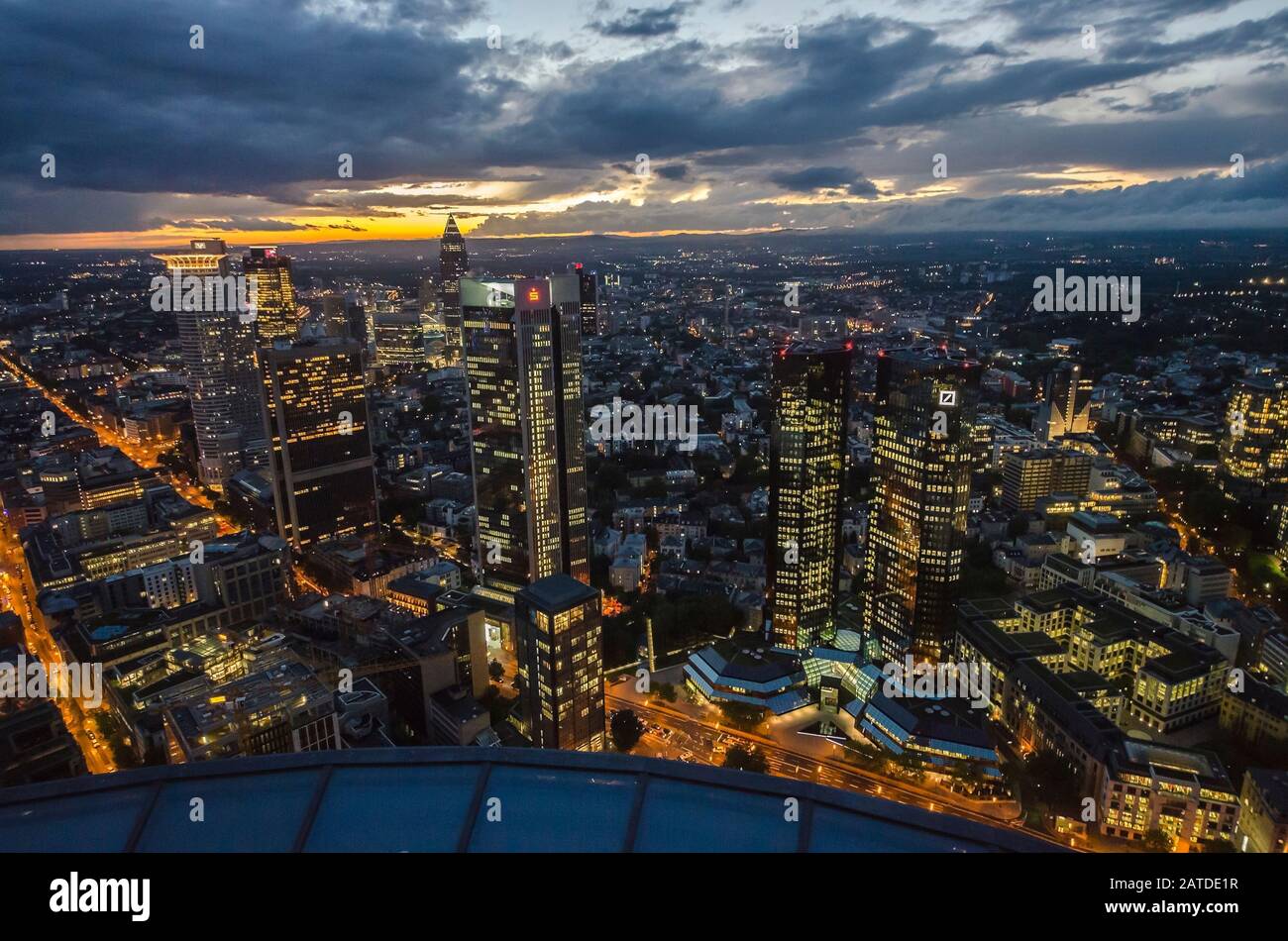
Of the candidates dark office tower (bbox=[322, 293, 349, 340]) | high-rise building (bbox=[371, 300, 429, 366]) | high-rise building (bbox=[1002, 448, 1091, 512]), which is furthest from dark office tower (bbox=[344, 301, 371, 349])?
high-rise building (bbox=[1002, 448, 1091, 512])

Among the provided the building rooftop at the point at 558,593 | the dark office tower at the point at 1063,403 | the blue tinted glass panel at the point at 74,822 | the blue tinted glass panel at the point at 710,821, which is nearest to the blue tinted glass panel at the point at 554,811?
the blue tinted glass panel at the point at 710,821

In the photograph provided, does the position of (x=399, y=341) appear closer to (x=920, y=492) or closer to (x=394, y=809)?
(x=920, y=492)

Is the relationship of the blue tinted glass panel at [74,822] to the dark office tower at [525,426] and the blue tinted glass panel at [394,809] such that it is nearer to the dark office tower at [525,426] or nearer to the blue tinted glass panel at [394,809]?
the blue tinted glass panel at [394,809]

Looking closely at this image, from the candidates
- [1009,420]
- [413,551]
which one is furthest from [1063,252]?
[413,551]
